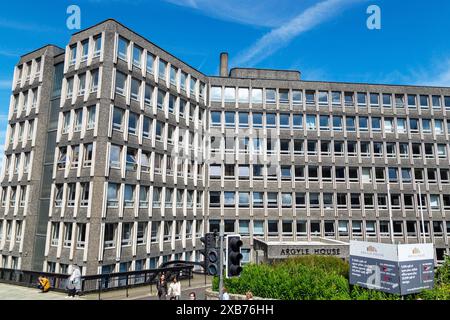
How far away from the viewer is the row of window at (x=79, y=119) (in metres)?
26.4

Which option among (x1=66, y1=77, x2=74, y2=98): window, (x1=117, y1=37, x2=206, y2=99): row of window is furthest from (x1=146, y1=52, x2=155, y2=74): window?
(x1=66, y1=77, x2=74, y2=98): window

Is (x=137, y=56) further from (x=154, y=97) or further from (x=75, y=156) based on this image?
(x=75, y=156)

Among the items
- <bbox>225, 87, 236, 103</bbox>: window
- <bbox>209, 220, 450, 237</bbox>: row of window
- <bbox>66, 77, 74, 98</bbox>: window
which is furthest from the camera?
<bbox>225, 87, 236, 103</bbox>: window

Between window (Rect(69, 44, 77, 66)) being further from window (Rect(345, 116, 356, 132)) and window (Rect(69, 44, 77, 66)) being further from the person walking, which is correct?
window (Rect(345, 116, 356, 132))

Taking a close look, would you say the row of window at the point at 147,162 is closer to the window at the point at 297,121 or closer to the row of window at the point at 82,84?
the row of window at the point at 82,84

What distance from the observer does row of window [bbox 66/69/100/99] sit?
1056 inches

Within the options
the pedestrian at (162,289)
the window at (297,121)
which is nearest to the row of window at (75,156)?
the pedestrian at (162,289)

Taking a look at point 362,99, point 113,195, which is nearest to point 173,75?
point 113,195

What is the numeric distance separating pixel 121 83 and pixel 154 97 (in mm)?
3770

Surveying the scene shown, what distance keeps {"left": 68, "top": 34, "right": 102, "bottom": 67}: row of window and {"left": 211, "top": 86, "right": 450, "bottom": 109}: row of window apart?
14.9m

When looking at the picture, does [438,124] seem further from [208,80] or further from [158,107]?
[158,107]

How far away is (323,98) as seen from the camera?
134 feet

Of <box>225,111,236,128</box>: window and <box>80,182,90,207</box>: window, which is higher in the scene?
<box>225,111,236,128</box>: window

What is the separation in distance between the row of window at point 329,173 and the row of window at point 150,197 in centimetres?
383
